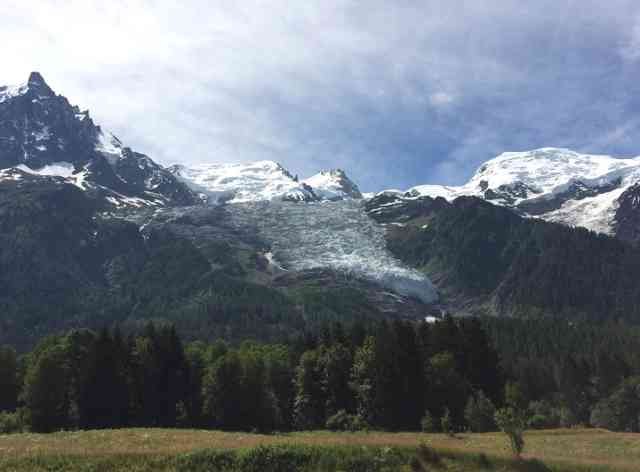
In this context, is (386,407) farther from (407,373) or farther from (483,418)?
(483,418)

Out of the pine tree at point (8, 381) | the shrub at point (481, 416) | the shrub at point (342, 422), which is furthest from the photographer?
the pine tree at point (8, 381)

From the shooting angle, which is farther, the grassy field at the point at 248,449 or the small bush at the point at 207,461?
the grassy field at the point at 248,449

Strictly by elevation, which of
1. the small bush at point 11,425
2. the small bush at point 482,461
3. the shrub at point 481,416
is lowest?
the small bush at point 11,425

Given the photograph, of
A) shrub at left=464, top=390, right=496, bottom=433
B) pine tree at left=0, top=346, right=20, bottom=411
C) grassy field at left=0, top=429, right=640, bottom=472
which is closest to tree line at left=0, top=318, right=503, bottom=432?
pine tree at left=0, top=346, right=20, bottom=411

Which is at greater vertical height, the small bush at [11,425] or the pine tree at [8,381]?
the pine tree at [8,381]

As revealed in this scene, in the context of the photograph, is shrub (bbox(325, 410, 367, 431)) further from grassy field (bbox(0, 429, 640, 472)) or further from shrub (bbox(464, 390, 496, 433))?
grassy field (bbox(0, 429, 640, 472))

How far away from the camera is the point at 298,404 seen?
9756 centimetres

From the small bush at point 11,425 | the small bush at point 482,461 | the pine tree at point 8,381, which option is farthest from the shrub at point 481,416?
the pine tree at point 8,381

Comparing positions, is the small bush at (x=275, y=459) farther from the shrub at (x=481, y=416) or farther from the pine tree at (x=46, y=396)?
the pine tree at (x=46, y=396)

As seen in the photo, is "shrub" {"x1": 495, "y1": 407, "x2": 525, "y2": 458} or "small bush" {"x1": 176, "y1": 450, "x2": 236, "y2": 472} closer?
"small bush" {"x1": 176, "y1": 450, "x2": 236, "y2": 472}

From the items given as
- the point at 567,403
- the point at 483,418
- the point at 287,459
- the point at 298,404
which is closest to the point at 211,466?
the point at 287,459

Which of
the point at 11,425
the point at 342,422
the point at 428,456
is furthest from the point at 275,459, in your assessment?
the point at 11,425

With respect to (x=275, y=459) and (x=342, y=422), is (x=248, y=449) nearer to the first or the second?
(x=275, y=459)

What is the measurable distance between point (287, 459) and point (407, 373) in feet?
146
